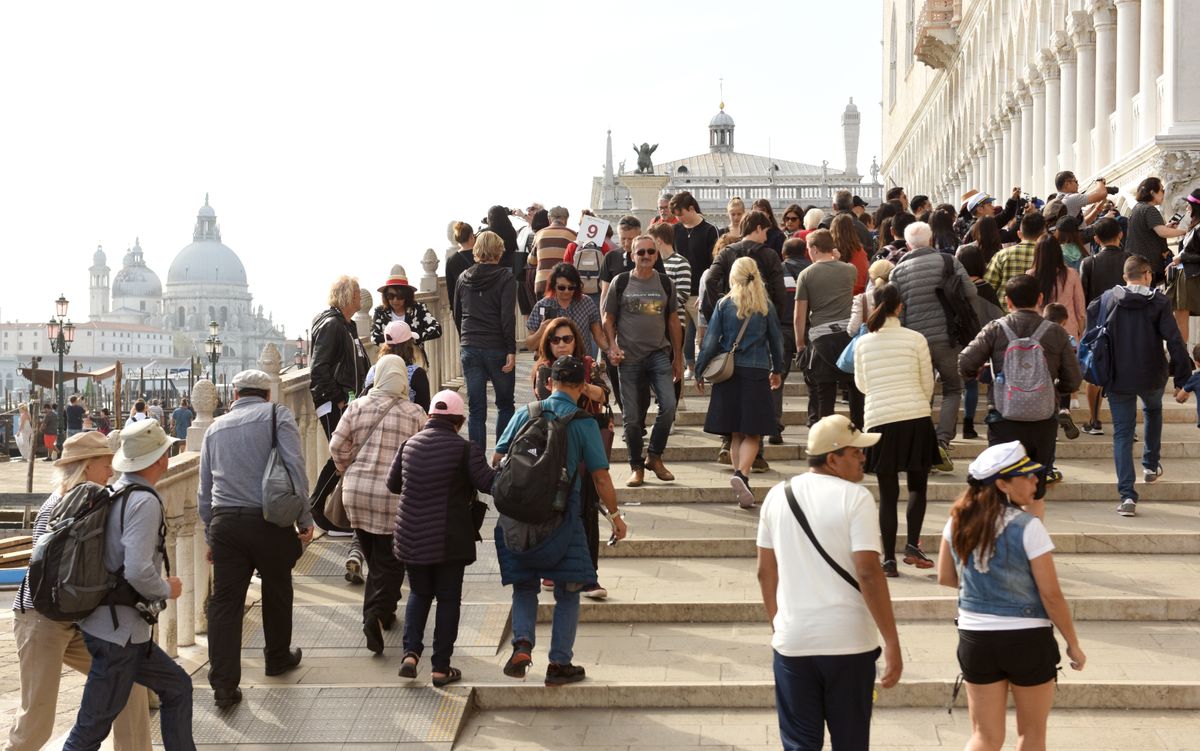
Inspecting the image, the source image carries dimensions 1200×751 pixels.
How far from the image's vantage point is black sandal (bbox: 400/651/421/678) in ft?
26.2

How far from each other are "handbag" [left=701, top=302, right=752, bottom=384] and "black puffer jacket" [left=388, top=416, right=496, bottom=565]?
326 centimetres

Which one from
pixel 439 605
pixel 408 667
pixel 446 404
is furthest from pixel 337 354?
pixel 408 667

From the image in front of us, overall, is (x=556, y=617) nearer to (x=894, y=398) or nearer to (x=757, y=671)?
(x=757, y=671)

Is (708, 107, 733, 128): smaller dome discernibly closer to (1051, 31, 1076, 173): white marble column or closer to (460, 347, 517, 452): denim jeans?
(1051, 31, 1076, 173): white marble column

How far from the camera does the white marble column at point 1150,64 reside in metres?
18.5

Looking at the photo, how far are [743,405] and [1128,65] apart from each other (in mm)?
11590

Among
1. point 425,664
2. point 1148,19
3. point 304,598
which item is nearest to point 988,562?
point 425,664

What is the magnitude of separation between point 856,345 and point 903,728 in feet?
9.11

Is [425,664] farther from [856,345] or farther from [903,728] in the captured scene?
[856,345]

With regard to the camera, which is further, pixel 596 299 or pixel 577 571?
pixel 596 299

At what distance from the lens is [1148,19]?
743 inches

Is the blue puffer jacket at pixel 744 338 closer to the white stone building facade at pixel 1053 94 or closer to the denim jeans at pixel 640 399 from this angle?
the denim jeans at pixel 640 399

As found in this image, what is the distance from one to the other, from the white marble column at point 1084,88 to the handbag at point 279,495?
18.0 meters

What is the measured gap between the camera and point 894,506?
30.5ft
